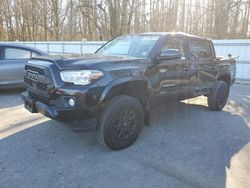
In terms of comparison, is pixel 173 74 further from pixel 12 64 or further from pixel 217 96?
pixel 12 64

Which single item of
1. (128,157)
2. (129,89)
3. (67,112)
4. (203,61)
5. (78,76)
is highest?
(203,61)

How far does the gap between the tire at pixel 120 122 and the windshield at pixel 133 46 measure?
931mm

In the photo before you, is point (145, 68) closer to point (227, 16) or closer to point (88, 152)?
point (88, 152)

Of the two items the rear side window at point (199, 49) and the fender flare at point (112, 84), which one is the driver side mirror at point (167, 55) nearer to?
the fender flare at point (112, 84)

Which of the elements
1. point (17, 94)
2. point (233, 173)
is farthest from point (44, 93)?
point (17, 94)

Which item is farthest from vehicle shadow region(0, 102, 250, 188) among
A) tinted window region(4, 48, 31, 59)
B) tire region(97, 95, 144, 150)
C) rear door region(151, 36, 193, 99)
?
tinted window region(4, 48, 31, 59)

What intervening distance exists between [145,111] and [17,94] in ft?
15.0

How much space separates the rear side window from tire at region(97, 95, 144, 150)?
1972mm

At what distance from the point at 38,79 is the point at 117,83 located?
1158 millimetres

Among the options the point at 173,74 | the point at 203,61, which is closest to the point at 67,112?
the point at 173,74

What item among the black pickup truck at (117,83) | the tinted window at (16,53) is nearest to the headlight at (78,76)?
the black pickup truck at (117,83)

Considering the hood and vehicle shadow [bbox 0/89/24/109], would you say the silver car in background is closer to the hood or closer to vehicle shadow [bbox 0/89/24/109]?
vehicle shadow [bbox 0/89/24/109]

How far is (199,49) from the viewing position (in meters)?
5.47

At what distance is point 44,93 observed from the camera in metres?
3.56
